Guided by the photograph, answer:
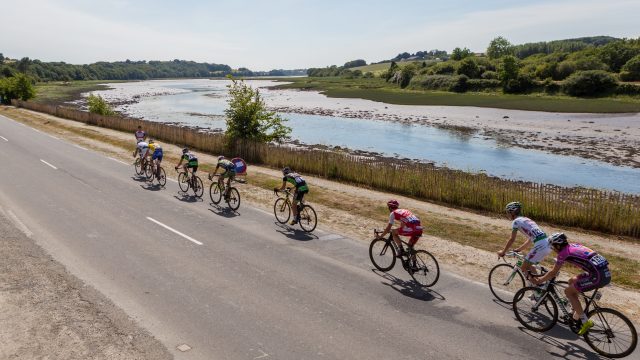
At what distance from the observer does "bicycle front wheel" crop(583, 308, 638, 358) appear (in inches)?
295

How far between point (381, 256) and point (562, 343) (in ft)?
14.7

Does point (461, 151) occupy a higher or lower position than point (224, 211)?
higher

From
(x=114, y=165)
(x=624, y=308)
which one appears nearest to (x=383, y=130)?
(x=114, y=165)

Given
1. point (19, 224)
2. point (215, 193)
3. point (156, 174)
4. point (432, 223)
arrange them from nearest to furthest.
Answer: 1. point (19, 224)
2. point (432, 223)
3. point (215, 193)
4. point (156, 174)

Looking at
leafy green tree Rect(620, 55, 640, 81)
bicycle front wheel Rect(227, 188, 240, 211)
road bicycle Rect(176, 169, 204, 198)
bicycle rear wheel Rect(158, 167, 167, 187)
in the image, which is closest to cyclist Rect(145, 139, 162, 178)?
bicycle rear wheel Rect(158, 167, 167, 187)

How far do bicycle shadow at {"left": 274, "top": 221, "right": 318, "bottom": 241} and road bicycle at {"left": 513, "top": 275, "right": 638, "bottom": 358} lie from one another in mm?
6281

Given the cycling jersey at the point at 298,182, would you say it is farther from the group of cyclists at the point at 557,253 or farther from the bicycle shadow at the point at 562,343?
the bicycle shadow at the point at 562,343

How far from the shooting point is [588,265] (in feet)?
24.7

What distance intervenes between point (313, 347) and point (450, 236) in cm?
805

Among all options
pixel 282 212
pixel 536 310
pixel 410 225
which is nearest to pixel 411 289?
pixel 410 225

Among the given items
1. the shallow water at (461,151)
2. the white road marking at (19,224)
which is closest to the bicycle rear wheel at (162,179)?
the white road marking at (19,224)

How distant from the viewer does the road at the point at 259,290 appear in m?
7.77

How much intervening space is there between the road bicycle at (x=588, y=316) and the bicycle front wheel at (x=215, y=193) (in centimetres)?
1157

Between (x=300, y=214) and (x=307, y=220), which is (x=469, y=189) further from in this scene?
(x=300, y=214)
